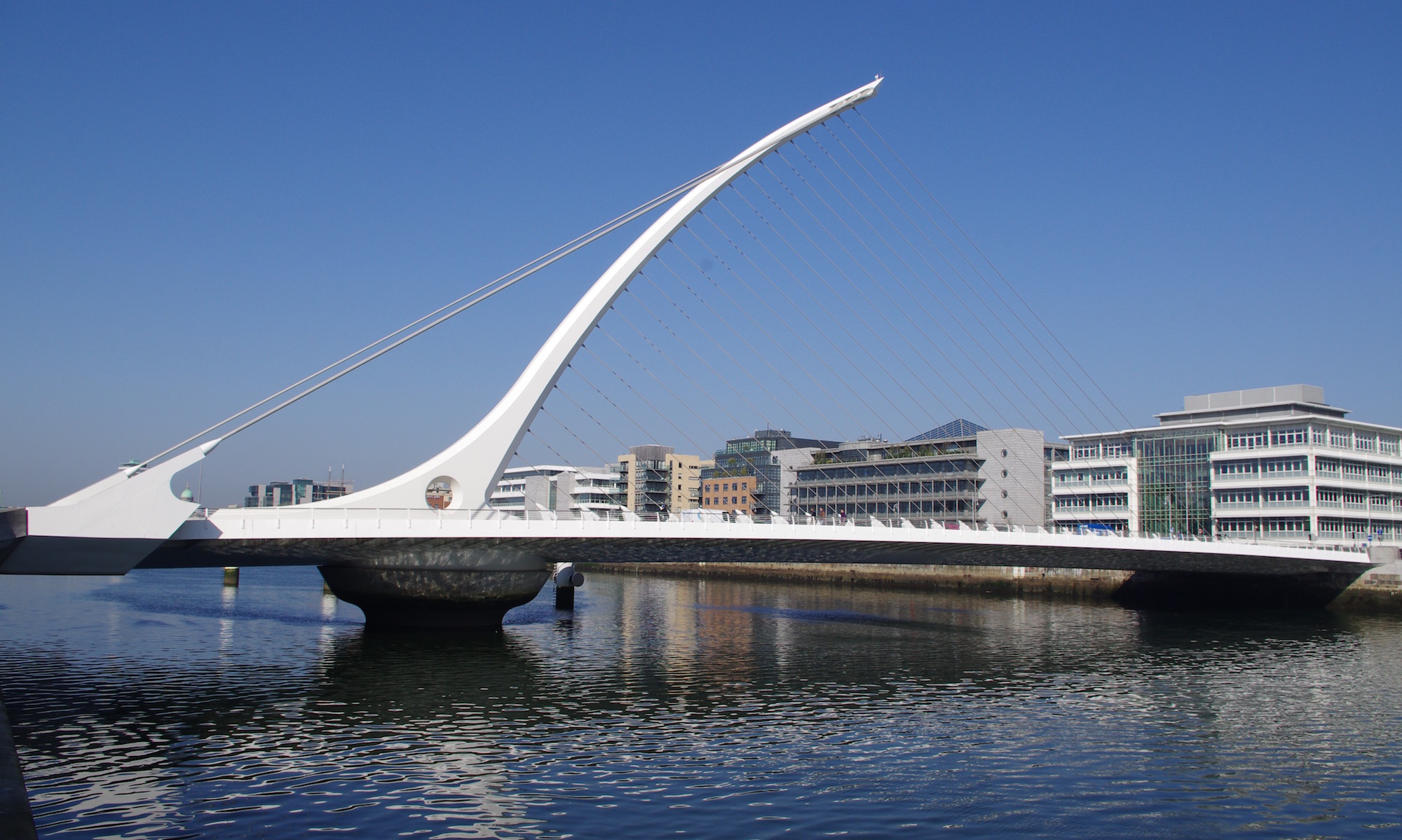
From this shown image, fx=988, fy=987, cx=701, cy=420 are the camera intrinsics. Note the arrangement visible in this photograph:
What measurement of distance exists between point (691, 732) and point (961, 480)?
78600mm

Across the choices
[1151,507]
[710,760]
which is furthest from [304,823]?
[1151,507]

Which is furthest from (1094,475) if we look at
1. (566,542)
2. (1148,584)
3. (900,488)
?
(566,542)

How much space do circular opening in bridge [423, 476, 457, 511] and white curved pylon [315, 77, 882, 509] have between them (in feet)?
0.26

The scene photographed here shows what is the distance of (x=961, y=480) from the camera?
94.3 meters

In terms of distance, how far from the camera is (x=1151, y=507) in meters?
71.2

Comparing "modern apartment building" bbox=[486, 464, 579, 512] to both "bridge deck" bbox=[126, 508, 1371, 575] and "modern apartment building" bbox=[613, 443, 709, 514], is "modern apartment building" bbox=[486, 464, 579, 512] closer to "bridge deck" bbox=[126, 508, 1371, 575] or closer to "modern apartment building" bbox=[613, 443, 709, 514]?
"modern apartment building" bbox=[613, 443, 709, 514]

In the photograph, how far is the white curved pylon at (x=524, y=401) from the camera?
102 ft

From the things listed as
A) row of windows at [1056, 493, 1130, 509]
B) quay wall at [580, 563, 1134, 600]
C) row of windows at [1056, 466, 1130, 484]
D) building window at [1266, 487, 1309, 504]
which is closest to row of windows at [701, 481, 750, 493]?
quay wall at [580, 563, 1134, 600]

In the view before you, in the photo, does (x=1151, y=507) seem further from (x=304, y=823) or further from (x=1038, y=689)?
(x=304, y=823)

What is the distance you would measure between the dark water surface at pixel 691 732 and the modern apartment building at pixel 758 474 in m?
73.6

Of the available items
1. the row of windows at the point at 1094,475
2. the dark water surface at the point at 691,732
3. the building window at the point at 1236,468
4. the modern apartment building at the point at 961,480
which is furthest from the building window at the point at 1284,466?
the dark water surface at the point at 691,732

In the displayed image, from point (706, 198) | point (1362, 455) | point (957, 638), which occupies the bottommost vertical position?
point (957, 638)

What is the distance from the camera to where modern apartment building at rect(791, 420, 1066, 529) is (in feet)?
302

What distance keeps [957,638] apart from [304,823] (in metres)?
30.1
